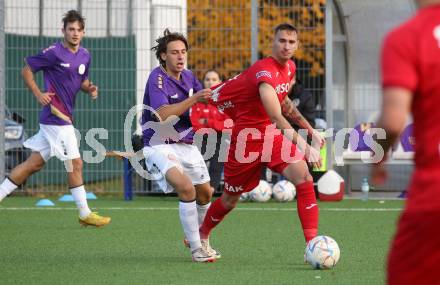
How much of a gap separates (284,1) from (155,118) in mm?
8451

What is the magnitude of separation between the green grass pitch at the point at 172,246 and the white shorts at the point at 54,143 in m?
0.81

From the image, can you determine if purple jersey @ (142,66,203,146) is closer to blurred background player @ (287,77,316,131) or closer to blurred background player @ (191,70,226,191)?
blurred background player @ (191,70,226,191)

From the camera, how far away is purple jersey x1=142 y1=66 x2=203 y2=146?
846 centimetres

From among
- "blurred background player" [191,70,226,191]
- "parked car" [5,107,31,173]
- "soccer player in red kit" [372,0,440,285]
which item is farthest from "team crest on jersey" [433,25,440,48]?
"parked car" [5,107,31,173]

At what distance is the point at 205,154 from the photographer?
1597 cm

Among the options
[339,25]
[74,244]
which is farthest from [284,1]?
[74,244]

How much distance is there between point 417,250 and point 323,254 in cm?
390

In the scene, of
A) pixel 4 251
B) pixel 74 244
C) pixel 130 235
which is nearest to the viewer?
pixel 4 251

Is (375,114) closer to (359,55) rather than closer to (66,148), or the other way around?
(359,55)

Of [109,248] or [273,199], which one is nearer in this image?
[109,248]

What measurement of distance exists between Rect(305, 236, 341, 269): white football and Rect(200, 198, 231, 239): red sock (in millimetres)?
1200

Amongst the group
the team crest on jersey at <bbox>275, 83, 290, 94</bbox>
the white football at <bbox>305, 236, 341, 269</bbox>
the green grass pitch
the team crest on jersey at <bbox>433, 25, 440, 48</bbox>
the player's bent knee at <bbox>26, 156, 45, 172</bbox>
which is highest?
the team crest on jersey at <bbox>433, 25, 440, 48</bbox>

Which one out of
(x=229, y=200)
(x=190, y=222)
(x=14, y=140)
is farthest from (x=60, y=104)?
(x=14, y=140)

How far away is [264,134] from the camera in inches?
332
